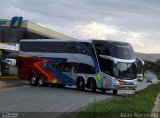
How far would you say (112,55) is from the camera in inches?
1243

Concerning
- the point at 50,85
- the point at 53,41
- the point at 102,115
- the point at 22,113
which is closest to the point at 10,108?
the point at 22,113

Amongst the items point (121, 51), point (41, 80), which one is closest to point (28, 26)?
point (41, 80)

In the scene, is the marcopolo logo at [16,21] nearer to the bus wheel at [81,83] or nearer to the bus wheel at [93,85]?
the bus wheel at [81,83]

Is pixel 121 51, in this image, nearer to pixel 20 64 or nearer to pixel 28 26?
pixel 20 64

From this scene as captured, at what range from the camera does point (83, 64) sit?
3300 cm

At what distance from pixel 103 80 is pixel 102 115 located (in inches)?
713

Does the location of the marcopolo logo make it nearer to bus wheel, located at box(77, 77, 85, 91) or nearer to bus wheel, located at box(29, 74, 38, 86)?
bus wheel, located at box(29, 74, 38, 86)

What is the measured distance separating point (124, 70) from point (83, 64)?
3.00 meters

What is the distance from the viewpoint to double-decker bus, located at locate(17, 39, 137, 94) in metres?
31.6

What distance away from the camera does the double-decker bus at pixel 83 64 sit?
31594 millimetres

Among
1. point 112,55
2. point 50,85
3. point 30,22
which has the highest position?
point 30,22

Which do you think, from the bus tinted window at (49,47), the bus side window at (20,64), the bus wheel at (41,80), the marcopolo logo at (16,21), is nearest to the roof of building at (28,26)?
the marcopolo logo at (16,21)

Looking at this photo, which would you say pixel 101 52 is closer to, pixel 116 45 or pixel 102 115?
pixel 116 45

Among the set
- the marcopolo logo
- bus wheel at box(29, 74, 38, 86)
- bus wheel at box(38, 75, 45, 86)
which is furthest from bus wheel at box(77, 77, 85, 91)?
the marcopolo logo
